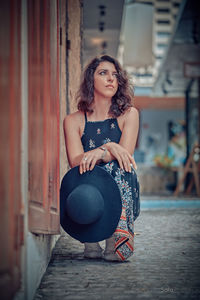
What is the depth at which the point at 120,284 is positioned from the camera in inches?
81.6

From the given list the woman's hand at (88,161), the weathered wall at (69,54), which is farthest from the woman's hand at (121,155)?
the weathered wall at (69,54)

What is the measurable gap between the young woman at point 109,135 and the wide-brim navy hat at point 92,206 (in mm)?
78

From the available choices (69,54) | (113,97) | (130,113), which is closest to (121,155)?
(130,113)

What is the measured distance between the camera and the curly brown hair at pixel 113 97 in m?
2.88

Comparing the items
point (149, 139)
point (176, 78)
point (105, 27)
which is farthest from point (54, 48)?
point (149, 139)

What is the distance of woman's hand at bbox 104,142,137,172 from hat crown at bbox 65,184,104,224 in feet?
0.86

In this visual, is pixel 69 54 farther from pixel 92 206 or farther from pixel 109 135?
pixel 92 206

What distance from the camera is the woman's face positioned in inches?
111

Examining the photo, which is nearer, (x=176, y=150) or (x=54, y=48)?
(x=54, y=48)

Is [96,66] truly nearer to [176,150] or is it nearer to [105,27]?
[105,27]

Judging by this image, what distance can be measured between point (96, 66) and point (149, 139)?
12986 millimetres

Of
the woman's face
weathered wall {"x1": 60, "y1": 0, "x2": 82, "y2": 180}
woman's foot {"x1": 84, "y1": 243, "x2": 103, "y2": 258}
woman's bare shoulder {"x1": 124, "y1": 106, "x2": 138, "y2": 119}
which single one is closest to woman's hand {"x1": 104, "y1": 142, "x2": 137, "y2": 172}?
woman's bare shoulder {"x1": 124, "y1": 106, "x2": 138, "y2": 119}

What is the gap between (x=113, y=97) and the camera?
2959 millimetres

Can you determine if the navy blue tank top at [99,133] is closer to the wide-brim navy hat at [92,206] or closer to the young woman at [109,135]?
the young woman at [109,135]
